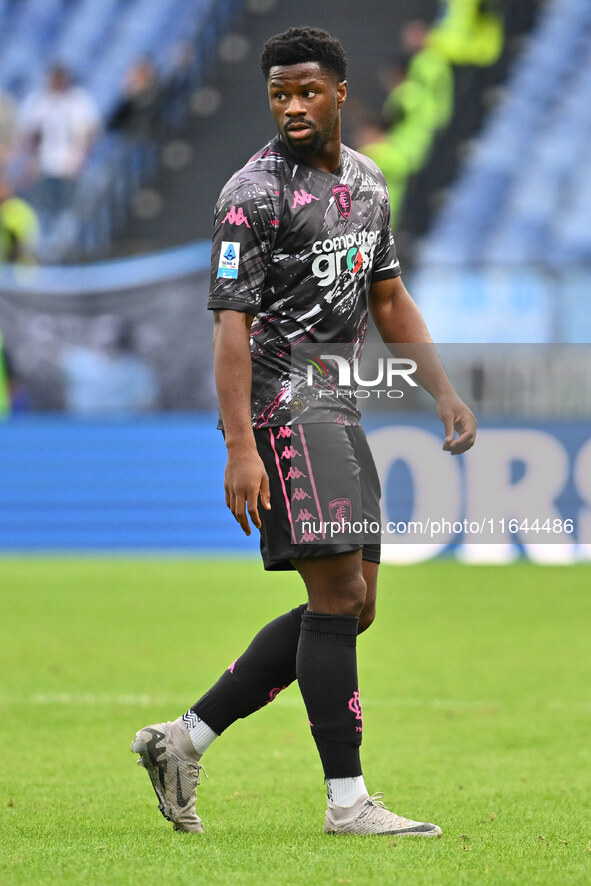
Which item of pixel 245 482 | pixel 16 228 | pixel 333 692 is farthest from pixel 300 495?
pixel 16 228

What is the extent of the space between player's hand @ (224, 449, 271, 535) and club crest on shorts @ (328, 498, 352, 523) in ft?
0.60

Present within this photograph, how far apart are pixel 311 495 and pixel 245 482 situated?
0.22 m

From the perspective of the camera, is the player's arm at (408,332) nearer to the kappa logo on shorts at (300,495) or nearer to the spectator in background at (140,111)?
the kappa logo on shorts at (300,495)

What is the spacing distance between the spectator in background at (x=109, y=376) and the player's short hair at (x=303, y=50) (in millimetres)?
10568

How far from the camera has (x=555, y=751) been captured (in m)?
4.68

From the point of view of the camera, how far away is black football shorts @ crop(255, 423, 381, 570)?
3.20 metres

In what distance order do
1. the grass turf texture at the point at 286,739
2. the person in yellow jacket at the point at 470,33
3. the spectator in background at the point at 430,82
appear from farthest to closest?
the person in yellow jacket at the point at 470,33 < the spectator in background at the point at 430,82 < the grass turf texture at the point at 286,739

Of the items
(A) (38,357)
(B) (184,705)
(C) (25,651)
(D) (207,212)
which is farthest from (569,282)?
(B) (184,705)

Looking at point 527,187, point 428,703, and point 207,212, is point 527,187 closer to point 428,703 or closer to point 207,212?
point 207,212

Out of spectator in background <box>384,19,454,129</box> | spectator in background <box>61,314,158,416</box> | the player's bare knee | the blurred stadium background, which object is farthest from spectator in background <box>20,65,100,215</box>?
the player's bare knee

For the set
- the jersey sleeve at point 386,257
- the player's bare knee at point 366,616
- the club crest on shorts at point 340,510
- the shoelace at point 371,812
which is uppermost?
the jersey sleeve at point 386,257

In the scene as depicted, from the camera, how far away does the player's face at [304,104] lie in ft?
10.6

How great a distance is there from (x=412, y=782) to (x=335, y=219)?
1828 mm

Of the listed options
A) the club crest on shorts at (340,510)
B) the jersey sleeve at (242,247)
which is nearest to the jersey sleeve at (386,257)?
the jersey sleeve at (242,247)
